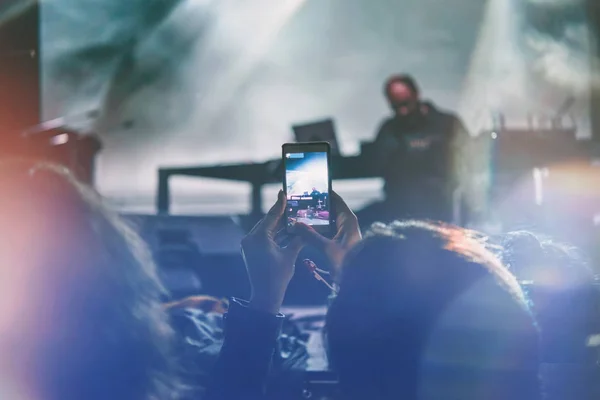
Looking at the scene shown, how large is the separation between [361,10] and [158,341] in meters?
1.68

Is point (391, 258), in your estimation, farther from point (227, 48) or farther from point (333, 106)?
point (227, 48)

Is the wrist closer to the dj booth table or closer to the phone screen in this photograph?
the phone screen

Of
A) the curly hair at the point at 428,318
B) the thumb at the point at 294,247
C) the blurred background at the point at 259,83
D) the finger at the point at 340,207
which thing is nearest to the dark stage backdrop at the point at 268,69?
the blurred background at the point at 259,83

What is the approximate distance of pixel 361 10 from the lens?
6.47 feet

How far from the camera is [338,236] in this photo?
2.57ft

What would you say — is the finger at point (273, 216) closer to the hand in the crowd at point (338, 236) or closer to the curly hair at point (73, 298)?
the hand in the crowd at point (338, 236)

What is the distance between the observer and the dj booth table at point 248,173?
1999 millimetres

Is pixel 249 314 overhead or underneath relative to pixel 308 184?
underneath

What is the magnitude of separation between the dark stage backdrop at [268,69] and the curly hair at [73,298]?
1.28m

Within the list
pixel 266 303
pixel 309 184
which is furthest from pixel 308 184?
pixel 266 303

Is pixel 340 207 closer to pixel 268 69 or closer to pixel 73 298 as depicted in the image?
pixel 73 298

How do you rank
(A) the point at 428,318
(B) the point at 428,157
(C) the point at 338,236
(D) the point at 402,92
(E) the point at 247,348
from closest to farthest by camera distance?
(A) the point at 428,318 < (E) the point at 247,348 < (C) the point at 338,236 < (D) the point at 402,92 < (B) the point at 428,157

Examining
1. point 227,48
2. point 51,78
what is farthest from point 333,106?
point 51,78

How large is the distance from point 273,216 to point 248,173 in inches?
55.4
